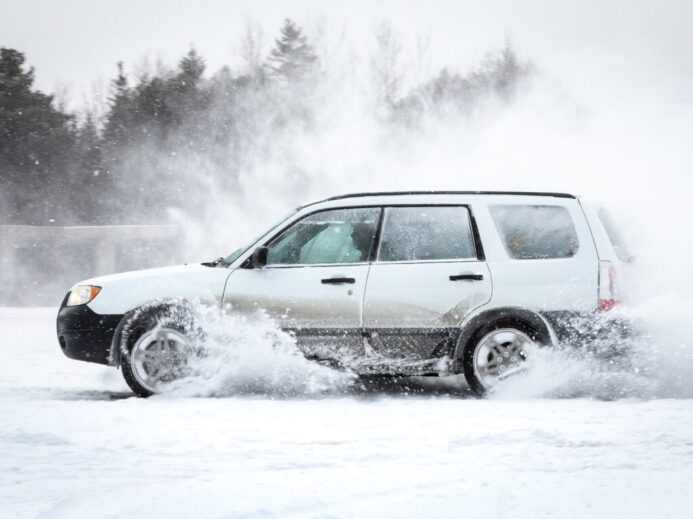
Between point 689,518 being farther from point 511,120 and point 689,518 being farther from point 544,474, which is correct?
point 511,120

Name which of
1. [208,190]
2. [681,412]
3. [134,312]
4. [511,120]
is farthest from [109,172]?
[681,412]

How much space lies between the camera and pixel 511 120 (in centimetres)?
4316

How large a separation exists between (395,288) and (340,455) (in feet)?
6.62

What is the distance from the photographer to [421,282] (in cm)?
694

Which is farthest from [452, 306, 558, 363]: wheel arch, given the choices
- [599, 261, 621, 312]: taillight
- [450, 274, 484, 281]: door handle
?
Result: [599, 261, 621, 312]: taillight

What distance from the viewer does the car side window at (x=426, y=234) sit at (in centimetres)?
707

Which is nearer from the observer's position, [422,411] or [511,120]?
[422,411]

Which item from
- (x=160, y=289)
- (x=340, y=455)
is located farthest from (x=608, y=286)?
(x=160, y=289)

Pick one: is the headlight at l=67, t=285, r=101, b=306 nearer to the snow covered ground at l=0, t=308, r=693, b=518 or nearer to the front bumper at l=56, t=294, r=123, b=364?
the front bumper at l=56, t=294, r=123, b=364

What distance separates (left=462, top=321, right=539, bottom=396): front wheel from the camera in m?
6.86

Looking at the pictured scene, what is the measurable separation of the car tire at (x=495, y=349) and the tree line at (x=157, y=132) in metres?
26.5

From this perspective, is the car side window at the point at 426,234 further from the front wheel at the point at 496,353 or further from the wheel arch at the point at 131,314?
the wheel arch at the point at 131,314

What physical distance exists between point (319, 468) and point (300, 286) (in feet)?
7.52

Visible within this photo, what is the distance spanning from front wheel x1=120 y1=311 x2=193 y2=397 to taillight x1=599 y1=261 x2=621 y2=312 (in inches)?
123
